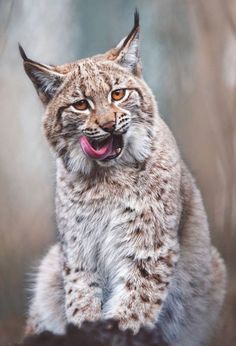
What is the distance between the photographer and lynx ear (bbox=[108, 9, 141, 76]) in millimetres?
2498

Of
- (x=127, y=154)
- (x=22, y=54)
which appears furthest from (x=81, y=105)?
(x=22, y=54)

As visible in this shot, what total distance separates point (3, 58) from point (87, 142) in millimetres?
549

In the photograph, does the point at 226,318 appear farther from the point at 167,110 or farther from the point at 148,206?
the point at 167,110

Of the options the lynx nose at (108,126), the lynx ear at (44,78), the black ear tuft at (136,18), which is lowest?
the lynx nose at (108,126)

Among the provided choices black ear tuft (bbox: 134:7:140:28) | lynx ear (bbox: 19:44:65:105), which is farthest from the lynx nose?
black ear tuft (bbox: 134:7:140:28)

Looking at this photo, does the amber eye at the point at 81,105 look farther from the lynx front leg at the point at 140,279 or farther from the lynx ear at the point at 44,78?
the lynx front leg at the point at 140,279

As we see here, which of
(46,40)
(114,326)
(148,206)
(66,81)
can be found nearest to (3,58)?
(46,40)

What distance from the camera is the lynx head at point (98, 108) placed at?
7.91 ft

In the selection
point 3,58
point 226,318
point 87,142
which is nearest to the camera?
point 87,142

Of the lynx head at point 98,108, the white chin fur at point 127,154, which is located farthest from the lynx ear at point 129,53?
the white chin fur at point 127,154

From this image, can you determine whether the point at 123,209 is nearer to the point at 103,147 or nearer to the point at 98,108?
the point at 103,147

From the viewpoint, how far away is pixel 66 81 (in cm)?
249

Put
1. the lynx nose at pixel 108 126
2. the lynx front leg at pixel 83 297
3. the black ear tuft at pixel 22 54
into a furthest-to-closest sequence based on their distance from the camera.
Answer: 1. the black ear tuft at pixel 22 54
2. the lynx front leg at pixel 83 297
3. the lynx nose at pixel 108 126

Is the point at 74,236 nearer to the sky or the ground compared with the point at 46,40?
nearer to the ground
